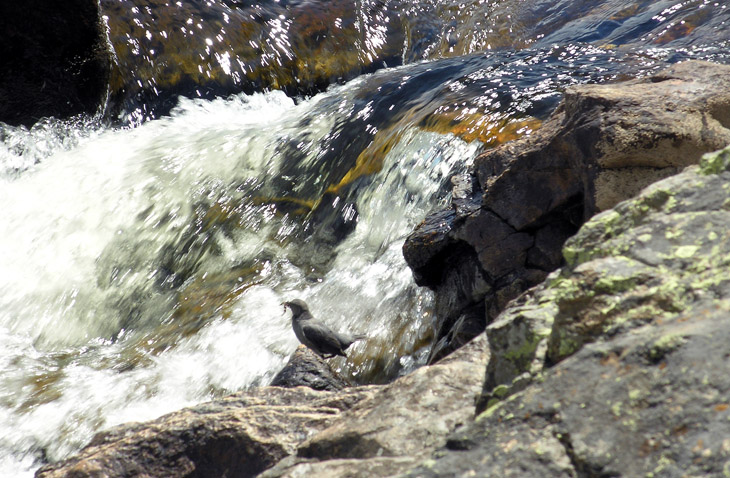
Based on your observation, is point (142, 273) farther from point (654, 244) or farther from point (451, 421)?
point (654, 244)

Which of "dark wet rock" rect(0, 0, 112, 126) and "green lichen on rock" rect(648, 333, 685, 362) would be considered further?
"dark wet rock" rect(0, 0, 112, 126)

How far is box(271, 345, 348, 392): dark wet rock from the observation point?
16.9ft

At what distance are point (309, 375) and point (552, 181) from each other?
2546mm

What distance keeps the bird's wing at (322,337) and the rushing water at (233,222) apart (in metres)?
0.39

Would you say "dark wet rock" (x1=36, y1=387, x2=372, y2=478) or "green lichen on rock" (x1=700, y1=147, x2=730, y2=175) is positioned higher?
"green lichen on rock" (x1=700, y1=147, x2=730, y2=175)

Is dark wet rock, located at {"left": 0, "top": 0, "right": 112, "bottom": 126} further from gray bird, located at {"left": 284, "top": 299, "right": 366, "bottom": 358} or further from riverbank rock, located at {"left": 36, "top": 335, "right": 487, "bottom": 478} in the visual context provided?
riverbank rock, located at {"left": 36, "top": 335, "right": 487, "bottom": 478}

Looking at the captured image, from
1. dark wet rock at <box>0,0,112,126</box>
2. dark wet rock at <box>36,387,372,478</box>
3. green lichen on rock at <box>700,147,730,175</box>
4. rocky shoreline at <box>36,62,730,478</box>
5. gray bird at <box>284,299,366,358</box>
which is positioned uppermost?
dark wet rock at <box>0,0,112,126</box>

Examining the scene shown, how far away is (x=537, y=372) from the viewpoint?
2.06 m

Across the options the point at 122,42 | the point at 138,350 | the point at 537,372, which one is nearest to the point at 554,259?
the point at 537,372

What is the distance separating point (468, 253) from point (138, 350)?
4.24m

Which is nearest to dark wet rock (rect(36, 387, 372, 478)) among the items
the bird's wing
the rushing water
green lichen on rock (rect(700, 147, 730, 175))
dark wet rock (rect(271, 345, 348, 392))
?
dark wet rock (rect(271, 345, 348, 392))

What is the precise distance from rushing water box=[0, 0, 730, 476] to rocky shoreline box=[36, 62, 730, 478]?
2291mm

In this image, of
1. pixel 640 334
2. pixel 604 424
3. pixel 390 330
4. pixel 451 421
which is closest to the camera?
pixel 604 424

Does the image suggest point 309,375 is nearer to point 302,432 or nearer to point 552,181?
point 302,432
